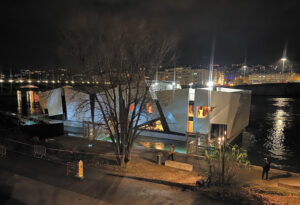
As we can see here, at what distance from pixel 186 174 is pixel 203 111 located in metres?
10.9

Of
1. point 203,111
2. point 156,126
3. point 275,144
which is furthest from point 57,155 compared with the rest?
point 275,144

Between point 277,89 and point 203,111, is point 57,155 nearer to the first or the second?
point 203,111

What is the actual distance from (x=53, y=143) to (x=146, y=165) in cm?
766

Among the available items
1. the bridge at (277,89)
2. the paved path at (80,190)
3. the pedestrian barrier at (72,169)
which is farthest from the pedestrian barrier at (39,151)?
the bridge at (277,89)

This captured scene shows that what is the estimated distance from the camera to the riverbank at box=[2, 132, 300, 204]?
5.92 meters

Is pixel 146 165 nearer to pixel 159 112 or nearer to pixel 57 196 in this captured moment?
pixel 57 196

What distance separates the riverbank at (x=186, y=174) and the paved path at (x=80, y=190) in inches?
22.1

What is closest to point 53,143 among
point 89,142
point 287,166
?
point 89,142

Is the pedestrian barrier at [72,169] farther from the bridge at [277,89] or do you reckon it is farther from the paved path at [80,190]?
the bridge at [277,89]

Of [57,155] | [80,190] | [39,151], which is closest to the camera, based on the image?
[80,190]

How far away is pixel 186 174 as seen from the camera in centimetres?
824

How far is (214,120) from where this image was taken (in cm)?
1697

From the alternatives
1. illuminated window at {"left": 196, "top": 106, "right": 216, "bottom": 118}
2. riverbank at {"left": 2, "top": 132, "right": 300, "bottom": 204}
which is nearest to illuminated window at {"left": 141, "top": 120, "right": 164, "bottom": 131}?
illuminated window at {"left": 196, "top": 106, "right": 216, "bottom": 118}

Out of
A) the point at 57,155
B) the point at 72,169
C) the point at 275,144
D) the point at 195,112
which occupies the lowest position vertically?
the point at 275,144
